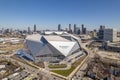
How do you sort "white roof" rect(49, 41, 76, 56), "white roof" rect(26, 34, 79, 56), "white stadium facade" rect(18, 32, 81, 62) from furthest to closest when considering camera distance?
"white roof" rect(49, 41, 76, 56) < "white roof" rect(26, 34, 79, 56) < "white stadium facade" rect(18, 32, 81, 62)

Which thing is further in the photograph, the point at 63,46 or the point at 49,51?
the point at 63,46

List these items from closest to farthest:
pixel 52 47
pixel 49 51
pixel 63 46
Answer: pixel 49 51 < pixel 52 47 < pixel 63 46

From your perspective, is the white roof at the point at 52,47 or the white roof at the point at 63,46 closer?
the white roof at the point at 52,47

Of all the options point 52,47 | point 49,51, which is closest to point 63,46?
point 52,47

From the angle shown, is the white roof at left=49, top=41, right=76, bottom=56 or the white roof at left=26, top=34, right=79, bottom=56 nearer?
the white roof at left=26, top=34, right=79, bottom=56

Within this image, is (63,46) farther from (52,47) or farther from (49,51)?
(49,51)

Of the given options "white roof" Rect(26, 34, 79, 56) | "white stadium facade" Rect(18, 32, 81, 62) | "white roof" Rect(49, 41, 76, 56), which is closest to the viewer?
"white stadium facade" Rect(18, 32, 81, 62)

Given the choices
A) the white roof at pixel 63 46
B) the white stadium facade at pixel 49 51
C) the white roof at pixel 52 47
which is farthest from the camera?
the white roof at pixel 63 46

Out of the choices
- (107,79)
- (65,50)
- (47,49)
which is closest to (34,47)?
(47,49)

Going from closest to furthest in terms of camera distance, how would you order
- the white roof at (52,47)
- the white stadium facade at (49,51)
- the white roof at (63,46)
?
the white stadium facade at (49,51)
the white roof at (52,47)
the white roof at (63,46)

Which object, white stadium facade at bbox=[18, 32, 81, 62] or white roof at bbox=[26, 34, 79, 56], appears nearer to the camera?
white stadium facade at bbox=[18, 32, 81, 62]

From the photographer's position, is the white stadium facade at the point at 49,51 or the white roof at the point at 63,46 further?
the white roof at the point at 63,46

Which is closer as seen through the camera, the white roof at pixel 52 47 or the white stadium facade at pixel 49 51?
the white stadium facade at pixel 49 51
